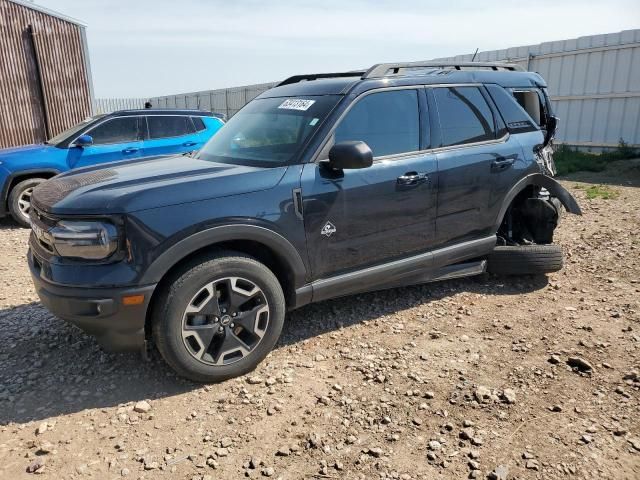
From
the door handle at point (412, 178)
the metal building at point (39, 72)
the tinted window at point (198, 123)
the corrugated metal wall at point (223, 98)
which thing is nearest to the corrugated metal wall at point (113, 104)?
the corrugated metal wall at point (223, 98)

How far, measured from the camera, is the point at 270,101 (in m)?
4.06

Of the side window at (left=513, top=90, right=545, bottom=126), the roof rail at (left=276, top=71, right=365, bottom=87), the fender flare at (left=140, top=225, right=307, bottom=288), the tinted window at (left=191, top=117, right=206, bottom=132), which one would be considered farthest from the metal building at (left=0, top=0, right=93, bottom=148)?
the side window at (left=513, top=90, right=545, bottom=126)

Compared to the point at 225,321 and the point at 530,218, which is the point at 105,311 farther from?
the point at 530,218

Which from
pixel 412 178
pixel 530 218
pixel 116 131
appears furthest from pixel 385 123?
pixel 116 131

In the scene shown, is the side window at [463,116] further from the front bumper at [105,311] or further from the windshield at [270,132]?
the front bumper at [105,311]

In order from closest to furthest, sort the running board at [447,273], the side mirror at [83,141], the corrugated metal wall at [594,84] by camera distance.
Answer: the running board at [447,273], the side mirror at [83,141], the corrugated metal wall at [594,84]

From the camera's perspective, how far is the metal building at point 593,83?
11.2 metres

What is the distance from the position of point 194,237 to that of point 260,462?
1.28m

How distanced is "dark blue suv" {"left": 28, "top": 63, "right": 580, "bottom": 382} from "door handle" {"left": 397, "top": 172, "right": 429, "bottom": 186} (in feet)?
0.03

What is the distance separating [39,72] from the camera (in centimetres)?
1336

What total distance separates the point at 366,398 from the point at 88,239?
1868 mm

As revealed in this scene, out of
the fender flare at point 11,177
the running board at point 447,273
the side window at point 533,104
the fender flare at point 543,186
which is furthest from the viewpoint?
the fender flare at point 11,177

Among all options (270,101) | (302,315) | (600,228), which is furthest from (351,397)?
(600,228)

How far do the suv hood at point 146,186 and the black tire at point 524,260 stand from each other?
7.78ft
